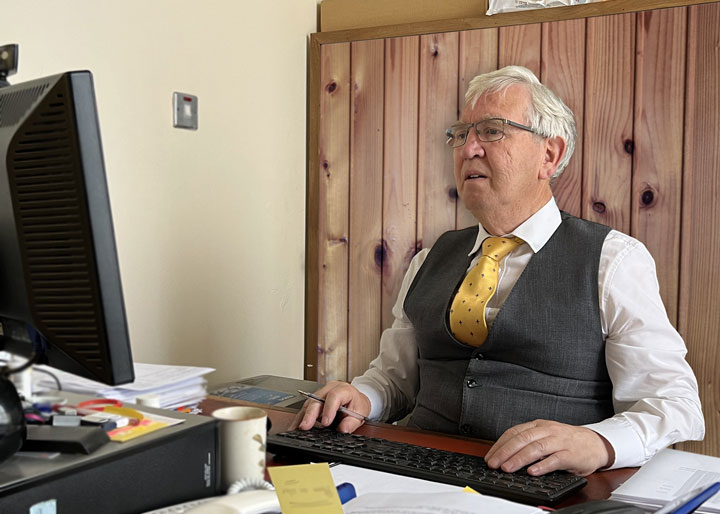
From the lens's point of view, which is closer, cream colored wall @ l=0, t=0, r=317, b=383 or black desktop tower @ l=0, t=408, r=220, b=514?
black desktop tower @ l=0, t=408, r=220, b=514

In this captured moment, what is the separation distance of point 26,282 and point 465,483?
0.60 m

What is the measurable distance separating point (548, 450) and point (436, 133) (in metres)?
1.28

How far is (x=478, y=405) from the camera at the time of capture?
1.53m

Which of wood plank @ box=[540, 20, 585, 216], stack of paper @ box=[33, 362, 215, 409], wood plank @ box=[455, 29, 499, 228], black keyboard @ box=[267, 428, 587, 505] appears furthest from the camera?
wood plank @ box=[455, 29, 499, 228]

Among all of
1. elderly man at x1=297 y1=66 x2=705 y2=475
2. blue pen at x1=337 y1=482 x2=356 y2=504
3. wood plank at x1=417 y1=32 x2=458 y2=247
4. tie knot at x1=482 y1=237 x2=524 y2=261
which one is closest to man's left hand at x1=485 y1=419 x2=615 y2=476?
elderly man at x1=297 y1=66 x2=705 y2=475

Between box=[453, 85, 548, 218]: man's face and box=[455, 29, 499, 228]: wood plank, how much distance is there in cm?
41

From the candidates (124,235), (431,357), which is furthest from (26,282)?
(431,357)

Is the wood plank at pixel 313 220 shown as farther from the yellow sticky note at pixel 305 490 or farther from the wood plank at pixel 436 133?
the yellow sticky note at pixel 305 490

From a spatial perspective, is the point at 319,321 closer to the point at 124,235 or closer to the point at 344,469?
the point at 124,235

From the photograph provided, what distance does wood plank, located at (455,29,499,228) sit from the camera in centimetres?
206

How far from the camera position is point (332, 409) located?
1296 millimetres

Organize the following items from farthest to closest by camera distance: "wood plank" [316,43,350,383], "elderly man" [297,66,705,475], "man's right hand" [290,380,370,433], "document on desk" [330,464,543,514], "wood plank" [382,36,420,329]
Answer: "wood plank" [316,43,350,383], "wood plank" [382,36,420,329], "elderly man" [297,66,705,475], "man's right hand" [290,380,370,433], "document on desk" [330,464,543,514]

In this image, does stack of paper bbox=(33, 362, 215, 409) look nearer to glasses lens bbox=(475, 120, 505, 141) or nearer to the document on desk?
the document on desk

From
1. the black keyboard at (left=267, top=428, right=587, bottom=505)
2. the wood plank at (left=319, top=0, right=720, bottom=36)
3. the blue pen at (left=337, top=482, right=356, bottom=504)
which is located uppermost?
the wood plank at (left=319, top=0, right=720, bottom=36)
